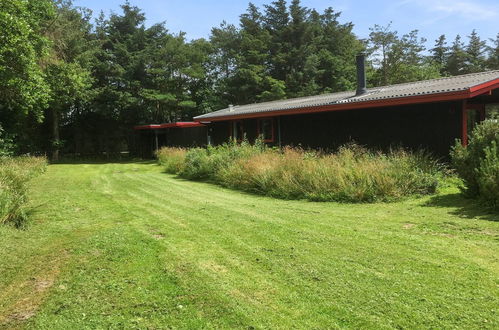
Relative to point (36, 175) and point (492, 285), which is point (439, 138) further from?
point (36, 175)

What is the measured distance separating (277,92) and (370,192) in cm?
2523

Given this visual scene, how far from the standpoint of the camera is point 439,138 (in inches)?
409

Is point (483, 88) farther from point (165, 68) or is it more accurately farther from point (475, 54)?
point (475, 54)

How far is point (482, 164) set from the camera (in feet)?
21.4

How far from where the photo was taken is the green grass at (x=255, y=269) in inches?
118

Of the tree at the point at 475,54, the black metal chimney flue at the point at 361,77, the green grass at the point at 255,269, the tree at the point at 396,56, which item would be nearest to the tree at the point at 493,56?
the tree at the point at 475,54

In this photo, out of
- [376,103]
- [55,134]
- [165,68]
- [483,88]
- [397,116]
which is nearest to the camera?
[483,88]

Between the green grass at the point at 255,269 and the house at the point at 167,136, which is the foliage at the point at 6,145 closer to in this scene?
the house at the point at 167,136

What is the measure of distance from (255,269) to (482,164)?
4799 mm

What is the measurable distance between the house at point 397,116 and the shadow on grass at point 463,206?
119 inches

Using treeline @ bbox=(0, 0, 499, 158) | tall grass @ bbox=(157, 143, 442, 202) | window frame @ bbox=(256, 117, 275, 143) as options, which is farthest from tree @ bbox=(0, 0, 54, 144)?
window frame @ bbox=(256, 117, 275, 143)

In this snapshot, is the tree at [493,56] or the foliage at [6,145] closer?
the foliage at [6,145]

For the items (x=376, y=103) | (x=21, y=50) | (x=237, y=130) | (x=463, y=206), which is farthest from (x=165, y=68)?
(x=463, y=206)

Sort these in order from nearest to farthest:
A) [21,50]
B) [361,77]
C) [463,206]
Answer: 1. [463,206]
2. [21,50]
3. [361,77]
